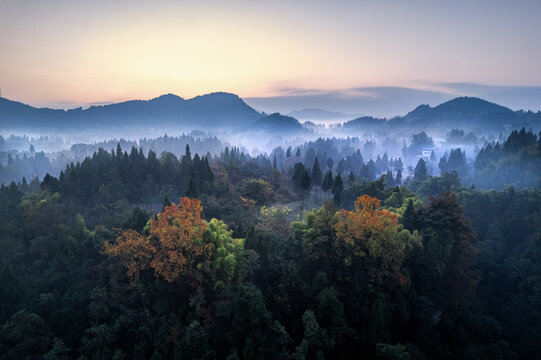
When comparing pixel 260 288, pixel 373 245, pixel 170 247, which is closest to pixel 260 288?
pixel 260 288

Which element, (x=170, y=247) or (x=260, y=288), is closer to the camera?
(x=170, y=247)

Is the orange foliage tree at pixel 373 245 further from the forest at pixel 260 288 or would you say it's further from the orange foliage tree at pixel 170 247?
the orange foliage tree at pixel 170 247

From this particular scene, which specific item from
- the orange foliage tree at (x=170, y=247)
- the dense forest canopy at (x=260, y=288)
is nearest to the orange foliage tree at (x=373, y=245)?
the dense forest canopy at (x=260, y=288)

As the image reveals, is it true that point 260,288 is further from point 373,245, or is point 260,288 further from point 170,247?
point 373,245

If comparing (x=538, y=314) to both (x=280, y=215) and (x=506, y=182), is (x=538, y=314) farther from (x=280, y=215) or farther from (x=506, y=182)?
(x=506, y=182)

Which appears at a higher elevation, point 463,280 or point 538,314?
point 463,280

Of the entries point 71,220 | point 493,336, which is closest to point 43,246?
point 71,220
